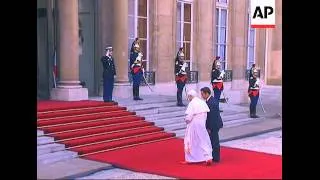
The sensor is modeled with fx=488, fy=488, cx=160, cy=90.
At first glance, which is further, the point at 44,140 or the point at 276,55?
the point at 276,55

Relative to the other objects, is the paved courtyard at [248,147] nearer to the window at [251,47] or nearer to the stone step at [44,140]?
the stone step at [44,140]

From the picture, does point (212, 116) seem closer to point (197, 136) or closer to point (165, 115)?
point (197, 136)

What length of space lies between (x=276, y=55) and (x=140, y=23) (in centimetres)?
1055

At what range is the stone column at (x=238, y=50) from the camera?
72.6 feet

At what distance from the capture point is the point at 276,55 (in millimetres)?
25969

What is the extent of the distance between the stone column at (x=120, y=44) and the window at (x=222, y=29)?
20.6 feet

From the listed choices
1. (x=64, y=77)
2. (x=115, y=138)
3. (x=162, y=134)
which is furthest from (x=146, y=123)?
(x=64, y=77)

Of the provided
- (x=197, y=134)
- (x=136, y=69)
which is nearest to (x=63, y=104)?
(x=136, y=69)

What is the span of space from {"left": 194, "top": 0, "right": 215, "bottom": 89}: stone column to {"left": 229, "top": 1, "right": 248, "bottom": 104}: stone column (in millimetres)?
1823

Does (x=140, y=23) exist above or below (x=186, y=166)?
above

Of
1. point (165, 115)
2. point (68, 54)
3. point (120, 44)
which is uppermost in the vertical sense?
point (120, 44)

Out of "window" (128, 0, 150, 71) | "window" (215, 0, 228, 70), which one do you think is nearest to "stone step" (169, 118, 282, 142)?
"window" (128, 0, 150, 71)

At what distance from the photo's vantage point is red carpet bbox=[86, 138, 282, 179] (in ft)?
32.1
